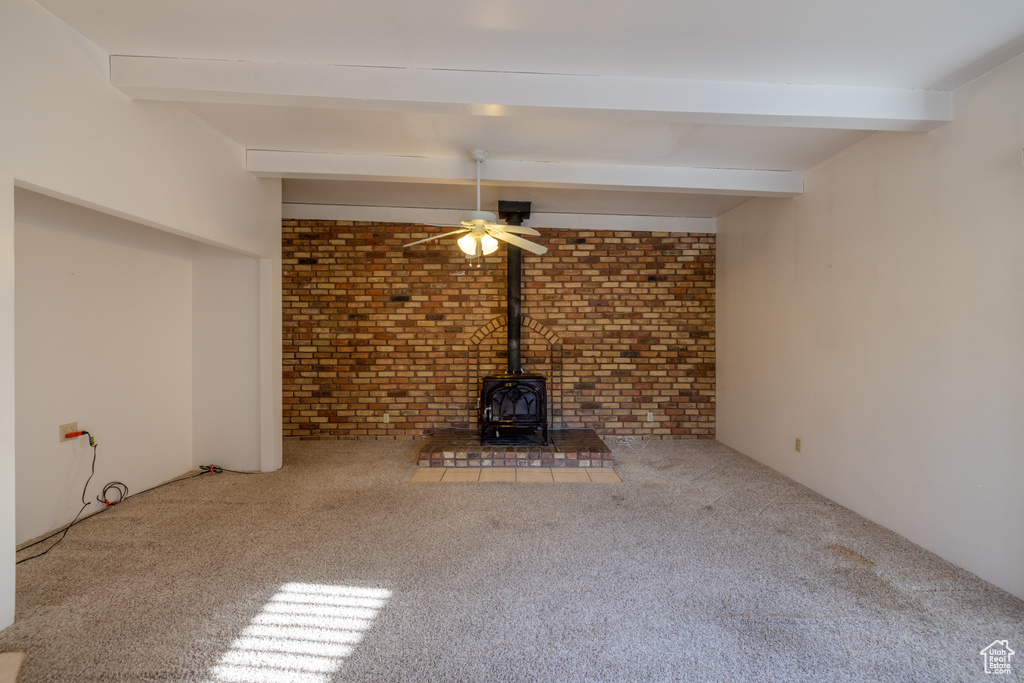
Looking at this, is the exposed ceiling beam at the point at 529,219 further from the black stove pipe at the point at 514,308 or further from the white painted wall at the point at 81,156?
the white painted wall at the point at 81,156

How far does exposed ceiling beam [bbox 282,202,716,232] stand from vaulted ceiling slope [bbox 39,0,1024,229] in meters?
1.36

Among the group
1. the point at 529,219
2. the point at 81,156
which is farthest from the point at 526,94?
the point at 529,219

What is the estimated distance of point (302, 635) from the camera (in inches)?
69.8

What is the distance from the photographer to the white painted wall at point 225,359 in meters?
3.75

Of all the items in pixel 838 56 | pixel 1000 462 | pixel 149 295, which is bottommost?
pixel 1000 462

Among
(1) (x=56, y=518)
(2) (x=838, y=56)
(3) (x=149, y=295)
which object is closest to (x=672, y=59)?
(2) (x=838, y=56)

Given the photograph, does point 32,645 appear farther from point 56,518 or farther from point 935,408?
point 935,408

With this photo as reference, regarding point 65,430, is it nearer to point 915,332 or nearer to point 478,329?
point 478,329

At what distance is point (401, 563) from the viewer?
2.31 m

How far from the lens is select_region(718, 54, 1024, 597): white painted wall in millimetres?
2127

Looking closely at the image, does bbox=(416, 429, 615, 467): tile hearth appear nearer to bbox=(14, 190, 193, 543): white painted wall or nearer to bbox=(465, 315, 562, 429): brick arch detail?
bbox=(465, 315, 562, 429): brick arch detail

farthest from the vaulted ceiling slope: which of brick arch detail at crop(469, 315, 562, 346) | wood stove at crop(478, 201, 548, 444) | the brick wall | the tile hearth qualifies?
the tile hearth

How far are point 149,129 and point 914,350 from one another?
4464 mm

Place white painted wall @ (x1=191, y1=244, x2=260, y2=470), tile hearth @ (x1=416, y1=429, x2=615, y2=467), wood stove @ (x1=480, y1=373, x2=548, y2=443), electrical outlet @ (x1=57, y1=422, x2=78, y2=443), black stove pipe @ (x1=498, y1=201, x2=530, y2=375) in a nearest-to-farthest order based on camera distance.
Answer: electrical outlet @ (x1=57, y1=422, x2=78, y2=443), white painted wall @ (x1=191, y1=244, x2=260, y2=470), tile hearth @ (x1=416, y1=429, x2=615, y2=467), wood stove @ (x1=480, y1=373, x2=548, y2=443), black stove pipe @ (x1=498, y1=201, x2=530, y2=375)
